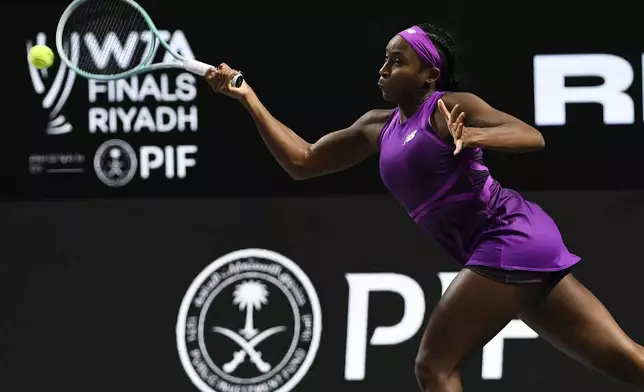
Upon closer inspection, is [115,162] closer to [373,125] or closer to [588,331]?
[373,125]

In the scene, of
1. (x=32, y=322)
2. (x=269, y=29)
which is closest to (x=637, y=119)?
(x=269, y=29)

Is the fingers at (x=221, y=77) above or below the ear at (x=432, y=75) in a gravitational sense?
above

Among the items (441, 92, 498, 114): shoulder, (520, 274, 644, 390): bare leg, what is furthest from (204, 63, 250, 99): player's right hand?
(520, 274, 644, 390): bare leg

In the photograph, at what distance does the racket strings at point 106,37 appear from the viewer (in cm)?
485

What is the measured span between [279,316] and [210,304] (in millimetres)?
314

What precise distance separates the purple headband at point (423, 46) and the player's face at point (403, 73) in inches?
0.6

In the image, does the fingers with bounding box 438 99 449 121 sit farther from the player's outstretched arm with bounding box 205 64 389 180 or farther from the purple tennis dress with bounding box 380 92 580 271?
the player's outstretched arm with bounding box 205 64 389 180

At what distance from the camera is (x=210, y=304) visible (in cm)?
556

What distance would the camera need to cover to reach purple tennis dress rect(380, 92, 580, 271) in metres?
3.81

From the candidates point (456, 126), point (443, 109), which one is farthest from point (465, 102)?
point (456, 126)

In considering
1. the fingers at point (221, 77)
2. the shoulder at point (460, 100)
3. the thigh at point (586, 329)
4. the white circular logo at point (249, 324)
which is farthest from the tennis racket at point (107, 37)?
the thigh at point (586, 329)

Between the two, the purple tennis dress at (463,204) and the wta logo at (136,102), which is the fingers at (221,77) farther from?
the wta logo at (136,102)

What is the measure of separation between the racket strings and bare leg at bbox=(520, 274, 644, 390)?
1727mm

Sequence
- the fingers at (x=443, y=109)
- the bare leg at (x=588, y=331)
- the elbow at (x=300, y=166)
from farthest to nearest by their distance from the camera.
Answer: the elbow at (x=300, y=166), the bare leg at (x=588, y=331), the fingers at (x=443, y=109)
